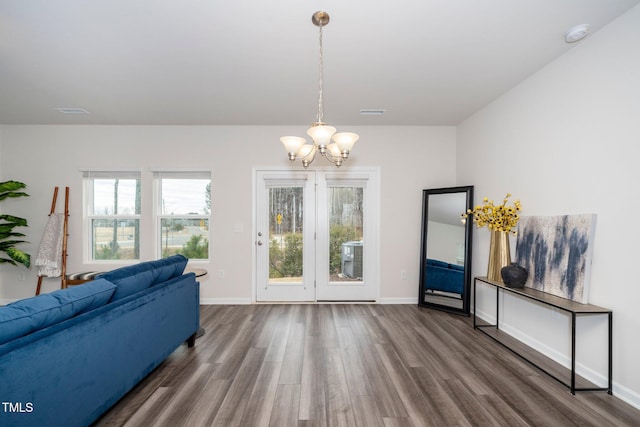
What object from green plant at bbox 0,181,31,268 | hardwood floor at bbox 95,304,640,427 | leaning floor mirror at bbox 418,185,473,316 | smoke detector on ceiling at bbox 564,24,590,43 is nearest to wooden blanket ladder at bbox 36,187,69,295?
green plant at bbox 0,181,31,268

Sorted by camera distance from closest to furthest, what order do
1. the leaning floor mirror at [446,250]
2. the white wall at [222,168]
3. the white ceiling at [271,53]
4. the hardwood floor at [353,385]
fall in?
the hardwood floor at [353,385]
the white ceiling at [271,53]
the leaning floor mirror at [446,250]
the white wall at [222,168]

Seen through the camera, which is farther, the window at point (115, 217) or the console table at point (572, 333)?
the window at point (115, 217)

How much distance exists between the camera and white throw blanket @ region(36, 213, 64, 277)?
4.25 meters

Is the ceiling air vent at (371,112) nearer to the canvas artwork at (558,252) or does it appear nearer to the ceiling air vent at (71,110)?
the canvas artwork at (558,252)

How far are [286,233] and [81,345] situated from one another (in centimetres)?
305

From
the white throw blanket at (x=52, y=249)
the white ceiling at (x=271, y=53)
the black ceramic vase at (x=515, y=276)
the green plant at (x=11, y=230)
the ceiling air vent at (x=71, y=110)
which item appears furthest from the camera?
the white throw blanket at (x=52, y=249)

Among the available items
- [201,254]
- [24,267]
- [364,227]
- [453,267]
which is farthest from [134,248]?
[453,267]

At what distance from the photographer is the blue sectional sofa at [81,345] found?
1.33 m

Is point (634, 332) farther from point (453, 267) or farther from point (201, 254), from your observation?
point (201, 254)

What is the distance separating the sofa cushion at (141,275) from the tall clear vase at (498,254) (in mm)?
3239

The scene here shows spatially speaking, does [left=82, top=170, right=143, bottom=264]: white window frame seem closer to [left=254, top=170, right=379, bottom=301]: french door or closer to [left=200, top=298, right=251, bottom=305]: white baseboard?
[left=200, top=298, right=251, bottom=305]: white baseboard

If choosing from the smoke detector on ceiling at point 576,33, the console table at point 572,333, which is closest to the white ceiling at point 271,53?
the smoke detector on ceiling at point 576,33

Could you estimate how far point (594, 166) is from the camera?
2.32 metres

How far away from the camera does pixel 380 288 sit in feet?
14.8
